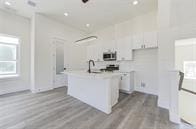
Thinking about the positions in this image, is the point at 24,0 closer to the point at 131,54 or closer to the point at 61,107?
the point at 61,107

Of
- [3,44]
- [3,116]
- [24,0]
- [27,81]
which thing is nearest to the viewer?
[3,116]

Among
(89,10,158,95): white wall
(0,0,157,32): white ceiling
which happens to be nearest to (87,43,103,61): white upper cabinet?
(89,10,158,95): white wall

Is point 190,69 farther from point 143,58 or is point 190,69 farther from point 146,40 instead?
point 146,40

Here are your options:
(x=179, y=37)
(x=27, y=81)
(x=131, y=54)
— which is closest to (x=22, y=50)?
(x=27, y=81)

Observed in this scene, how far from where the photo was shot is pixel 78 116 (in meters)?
2.66

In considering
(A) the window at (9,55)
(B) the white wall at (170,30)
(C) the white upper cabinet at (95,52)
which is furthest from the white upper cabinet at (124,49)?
(A) the window at (9,55)

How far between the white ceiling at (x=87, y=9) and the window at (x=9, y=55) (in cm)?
118

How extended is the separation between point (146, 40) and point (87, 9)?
2514 millimetres

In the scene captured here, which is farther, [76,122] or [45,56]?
[45,56]

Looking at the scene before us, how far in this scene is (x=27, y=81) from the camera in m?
5.15

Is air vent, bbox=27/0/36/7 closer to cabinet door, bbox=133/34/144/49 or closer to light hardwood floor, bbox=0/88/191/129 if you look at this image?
light hardwood floor, bbox=0/88/191/129

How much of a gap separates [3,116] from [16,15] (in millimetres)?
4040

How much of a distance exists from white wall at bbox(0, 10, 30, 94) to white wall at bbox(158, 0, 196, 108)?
526 centimetres

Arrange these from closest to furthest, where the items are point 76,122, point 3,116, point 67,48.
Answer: point 76,122, point 3,116, point 67,48
